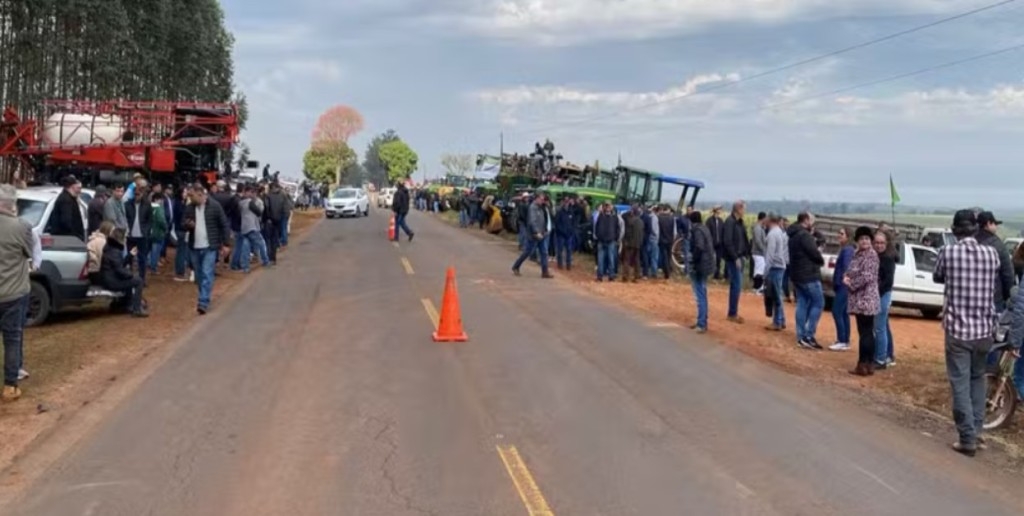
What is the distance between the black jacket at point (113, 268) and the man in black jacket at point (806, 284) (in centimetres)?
956

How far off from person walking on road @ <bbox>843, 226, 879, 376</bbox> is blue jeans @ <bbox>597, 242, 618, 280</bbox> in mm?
10192

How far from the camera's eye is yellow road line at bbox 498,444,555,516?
231 inches

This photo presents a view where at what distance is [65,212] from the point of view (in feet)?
43.3

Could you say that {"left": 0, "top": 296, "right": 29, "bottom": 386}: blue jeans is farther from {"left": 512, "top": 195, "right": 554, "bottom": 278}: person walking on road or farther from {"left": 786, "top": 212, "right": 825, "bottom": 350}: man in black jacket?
{"left": 512, "top": 195, "right": 554, "bottom": 278}: person walking on road

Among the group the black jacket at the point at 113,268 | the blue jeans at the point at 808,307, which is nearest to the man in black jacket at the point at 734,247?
the blue jeans at the point at 808,307

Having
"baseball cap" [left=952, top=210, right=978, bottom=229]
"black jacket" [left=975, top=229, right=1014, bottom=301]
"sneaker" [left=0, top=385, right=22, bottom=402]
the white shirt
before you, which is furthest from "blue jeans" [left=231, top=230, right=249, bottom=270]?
"baseball cap" [left=952, top=210, right=978, bottom=229]

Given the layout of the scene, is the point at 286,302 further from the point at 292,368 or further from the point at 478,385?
the point at 478,385

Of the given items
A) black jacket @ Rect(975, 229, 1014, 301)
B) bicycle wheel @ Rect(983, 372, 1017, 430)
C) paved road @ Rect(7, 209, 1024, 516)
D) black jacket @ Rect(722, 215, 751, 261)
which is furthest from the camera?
black jacket @ Rect(722, 215, 751, 261)

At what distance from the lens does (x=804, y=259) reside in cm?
1338

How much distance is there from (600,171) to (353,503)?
26.5 m

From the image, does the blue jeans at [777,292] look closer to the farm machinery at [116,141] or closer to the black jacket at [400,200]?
the farm machinery at [116,141]

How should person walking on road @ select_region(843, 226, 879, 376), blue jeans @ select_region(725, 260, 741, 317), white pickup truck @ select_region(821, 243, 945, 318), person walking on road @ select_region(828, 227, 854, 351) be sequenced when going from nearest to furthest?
person walking on road @ select_region(843, 226, 879, 376) < person walking on road @ select_region(828, 227, 854, 351) < blue jeans @ select_region(725, 260, 741, 317) < white pickup truck @ select_region(821, 243, 945, 318)

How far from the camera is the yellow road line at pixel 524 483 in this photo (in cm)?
588

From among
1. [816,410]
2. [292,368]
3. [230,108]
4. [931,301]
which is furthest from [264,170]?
[816,410]
